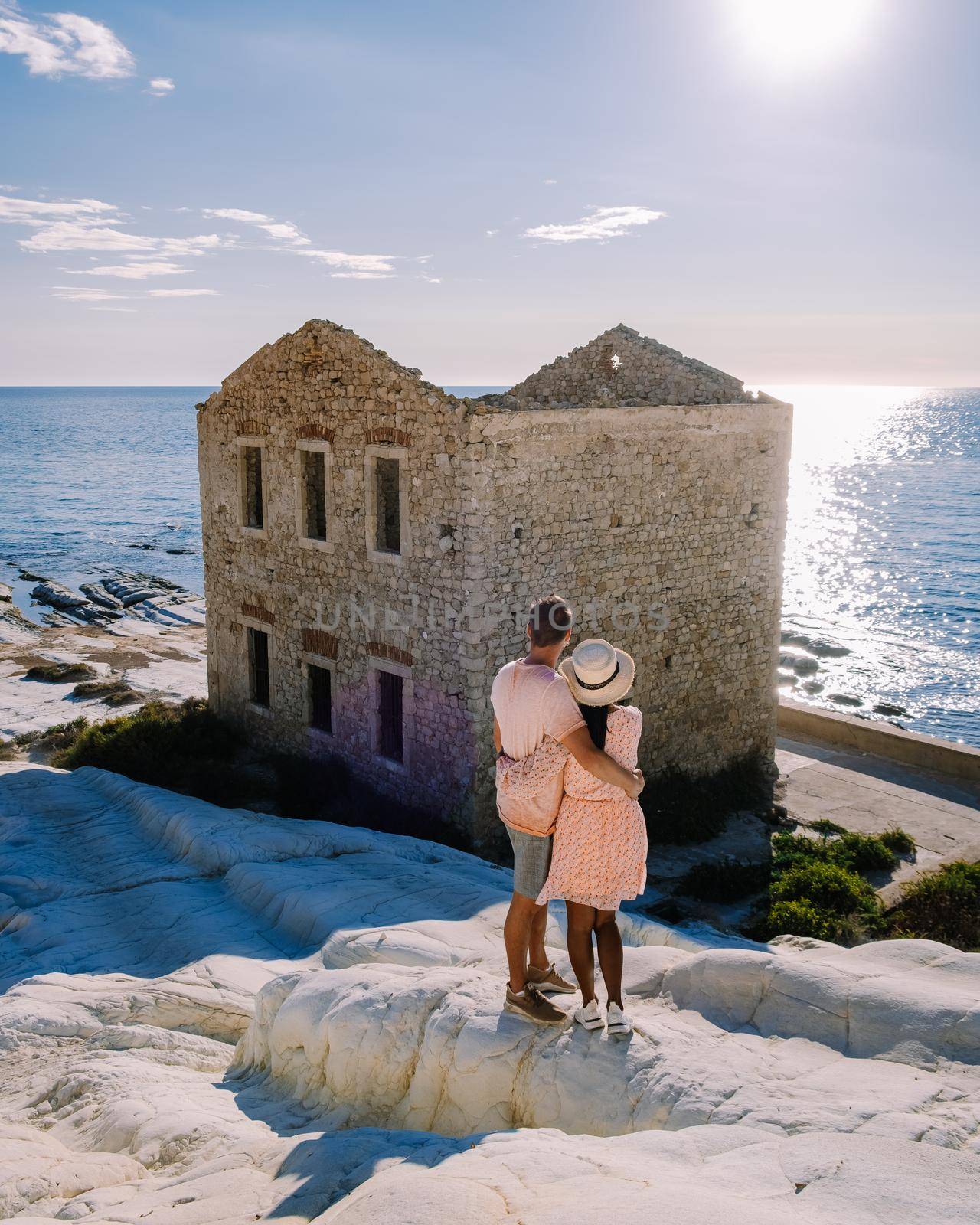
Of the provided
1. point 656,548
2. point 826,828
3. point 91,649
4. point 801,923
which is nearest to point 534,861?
point 801,923

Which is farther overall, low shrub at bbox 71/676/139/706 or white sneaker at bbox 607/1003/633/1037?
low shrub at bbox 71/676/139/706

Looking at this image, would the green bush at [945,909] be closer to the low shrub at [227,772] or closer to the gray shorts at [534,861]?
the low shrub at [227,772]

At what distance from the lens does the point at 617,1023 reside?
558cm

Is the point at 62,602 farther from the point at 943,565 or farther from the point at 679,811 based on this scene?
the point at 943,565

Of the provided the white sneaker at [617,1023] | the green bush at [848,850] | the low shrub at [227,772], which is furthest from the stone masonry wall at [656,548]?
the white sneaker at [617,1023]

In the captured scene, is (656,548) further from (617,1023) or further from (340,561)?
(617,1023)

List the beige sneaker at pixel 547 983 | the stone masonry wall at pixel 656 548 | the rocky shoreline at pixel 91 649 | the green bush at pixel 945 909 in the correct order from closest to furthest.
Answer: the beige sneaker at pixel 547 983 < the green bush at pixel 945 909 < the stone masonry wall at pixel 656 548 < the rocky shoreline at pixel 91 649

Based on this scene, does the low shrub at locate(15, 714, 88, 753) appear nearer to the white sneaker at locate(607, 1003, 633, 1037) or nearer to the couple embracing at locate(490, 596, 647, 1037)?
the couple embracing at locate(490, 596, 647, 1037)

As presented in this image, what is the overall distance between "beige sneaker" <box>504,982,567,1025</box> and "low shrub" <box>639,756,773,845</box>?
8891 millimetres

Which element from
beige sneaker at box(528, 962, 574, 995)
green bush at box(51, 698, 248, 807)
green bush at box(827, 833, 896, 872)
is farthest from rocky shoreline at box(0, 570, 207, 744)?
beige sneaker at box(528, 962, 574, 995)

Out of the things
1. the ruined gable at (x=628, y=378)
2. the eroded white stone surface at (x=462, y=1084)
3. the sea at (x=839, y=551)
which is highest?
the ruined gable at (x=628, y=378)

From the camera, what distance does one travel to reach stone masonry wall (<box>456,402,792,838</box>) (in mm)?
13398

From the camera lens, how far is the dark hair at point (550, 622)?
18.3ft

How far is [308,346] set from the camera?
15.2 metres
